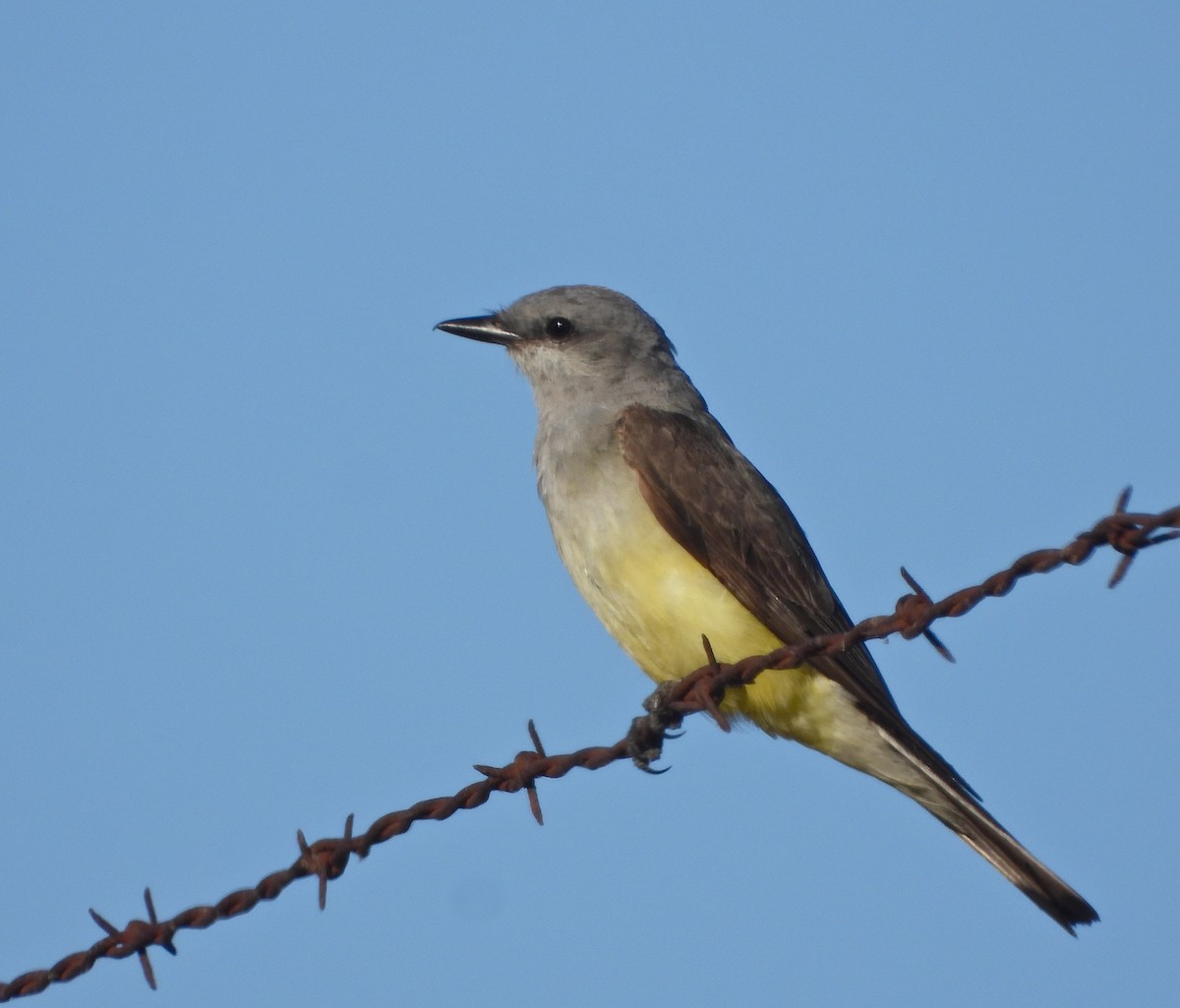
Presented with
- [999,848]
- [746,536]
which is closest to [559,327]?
[746,536]

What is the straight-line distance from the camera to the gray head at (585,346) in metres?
8.27

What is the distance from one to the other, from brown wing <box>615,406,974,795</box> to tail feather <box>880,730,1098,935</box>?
3.0 inches

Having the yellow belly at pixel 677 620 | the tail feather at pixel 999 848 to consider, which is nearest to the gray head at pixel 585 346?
the yellow belly at pixel 677 620

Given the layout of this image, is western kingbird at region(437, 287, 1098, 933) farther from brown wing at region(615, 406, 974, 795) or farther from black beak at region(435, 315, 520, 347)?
black beak at region(435, 315, 520, 347)

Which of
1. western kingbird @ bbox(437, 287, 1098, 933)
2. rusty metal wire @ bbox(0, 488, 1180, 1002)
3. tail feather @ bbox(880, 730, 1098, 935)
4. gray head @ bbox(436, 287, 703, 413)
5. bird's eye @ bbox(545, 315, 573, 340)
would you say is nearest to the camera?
rusty metal wire @ bbox(0, 488, 1180, 1002)

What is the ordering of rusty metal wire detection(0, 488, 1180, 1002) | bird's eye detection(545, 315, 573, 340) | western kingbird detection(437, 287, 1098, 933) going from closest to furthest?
rusty metal wire detection(0, 488, 1180, 1002), western kingbird detection(437, 287, 1098, 933), bird's eye detection(545, 315, 573, 340)

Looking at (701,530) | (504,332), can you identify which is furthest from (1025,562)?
(504,332)

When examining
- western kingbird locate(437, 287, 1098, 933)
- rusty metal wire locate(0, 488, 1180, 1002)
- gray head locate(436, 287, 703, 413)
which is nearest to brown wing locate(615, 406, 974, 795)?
western kingbird locate(437, 287, 1098, 933)

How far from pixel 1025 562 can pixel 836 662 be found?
9.34 feet

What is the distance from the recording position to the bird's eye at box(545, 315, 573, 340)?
8648mm

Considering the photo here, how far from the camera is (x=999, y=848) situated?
639 centimetres

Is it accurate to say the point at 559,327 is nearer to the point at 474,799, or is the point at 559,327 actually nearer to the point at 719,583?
the point at 719,583

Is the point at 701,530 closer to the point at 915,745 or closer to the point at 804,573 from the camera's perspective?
the point at 804,573

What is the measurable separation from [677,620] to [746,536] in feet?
2.70
